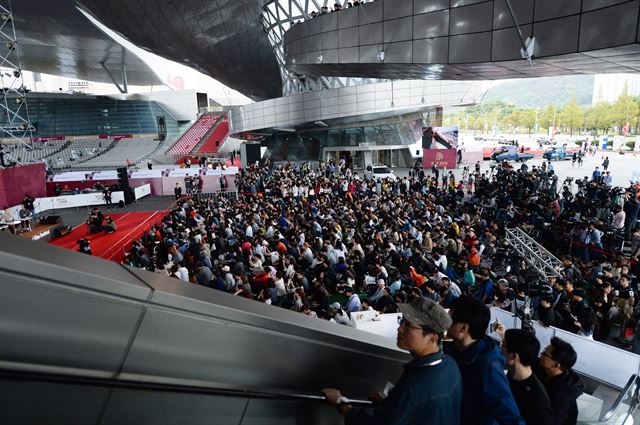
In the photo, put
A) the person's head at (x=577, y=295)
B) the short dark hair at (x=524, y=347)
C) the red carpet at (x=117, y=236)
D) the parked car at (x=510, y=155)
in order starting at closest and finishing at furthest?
the short dark hair at (x=524, y=347) < the person's head at (x=577, y=295) < the red carpet at (x=117, y=236) < the parked car at (x=510, y=155)

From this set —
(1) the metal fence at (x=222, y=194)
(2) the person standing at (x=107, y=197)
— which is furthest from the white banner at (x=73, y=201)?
(1) the metal fence at (x=222, y=194)

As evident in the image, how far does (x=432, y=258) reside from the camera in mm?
10641

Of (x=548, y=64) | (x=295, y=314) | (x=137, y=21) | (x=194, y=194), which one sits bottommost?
(x=194, y=194)

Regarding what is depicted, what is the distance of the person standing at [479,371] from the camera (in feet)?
7.52

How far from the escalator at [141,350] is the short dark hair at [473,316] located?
81cm

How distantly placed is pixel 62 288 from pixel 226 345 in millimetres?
914

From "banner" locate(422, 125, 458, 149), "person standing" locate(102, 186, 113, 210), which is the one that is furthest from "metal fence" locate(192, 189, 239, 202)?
"banner" locate(422, 125, 458, 149)

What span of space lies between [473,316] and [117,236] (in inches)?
724

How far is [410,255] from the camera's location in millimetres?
10945

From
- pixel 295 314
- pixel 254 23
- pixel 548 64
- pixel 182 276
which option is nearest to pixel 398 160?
pixel 254 23

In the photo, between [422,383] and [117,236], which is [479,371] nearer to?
[422,383]

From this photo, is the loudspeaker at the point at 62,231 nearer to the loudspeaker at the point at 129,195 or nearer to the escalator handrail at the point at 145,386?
the loudspeaker at the point at 129,195

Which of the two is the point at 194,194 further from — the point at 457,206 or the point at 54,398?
the point at 54,398

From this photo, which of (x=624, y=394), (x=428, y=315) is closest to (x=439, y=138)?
(x=624, y=394)
